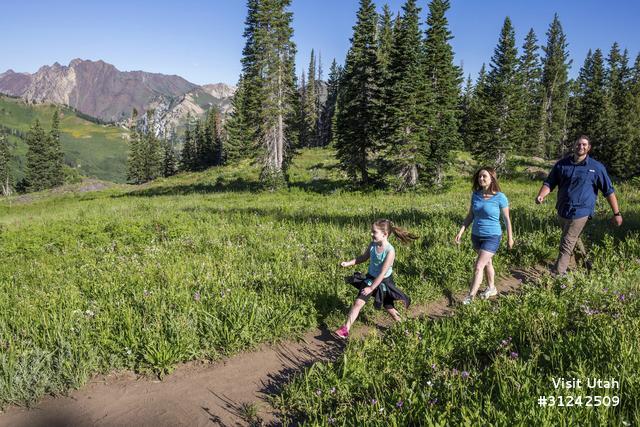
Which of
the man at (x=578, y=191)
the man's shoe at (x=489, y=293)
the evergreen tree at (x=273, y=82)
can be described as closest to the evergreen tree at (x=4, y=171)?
the evergreen tree at (x=273, y=82)

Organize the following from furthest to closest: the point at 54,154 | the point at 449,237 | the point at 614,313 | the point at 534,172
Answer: the point at 54,154
the point at 534,172
the point at 449,237
the point at 614,313

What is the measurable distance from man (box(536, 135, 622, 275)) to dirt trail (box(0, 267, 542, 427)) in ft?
16.0

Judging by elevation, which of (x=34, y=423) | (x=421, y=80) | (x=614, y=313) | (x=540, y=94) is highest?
(x=540, y=94)

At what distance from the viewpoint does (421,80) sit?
89.3ft

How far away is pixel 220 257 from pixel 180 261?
3.14 feet

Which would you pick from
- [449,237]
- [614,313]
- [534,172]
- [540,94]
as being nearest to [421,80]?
[534,172]

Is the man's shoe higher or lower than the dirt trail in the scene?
higher

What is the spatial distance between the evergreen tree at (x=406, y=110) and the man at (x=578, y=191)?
19.7m

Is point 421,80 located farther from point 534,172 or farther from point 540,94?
point 540,94

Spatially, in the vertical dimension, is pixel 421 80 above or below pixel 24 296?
above

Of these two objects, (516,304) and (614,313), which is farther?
(516,304)

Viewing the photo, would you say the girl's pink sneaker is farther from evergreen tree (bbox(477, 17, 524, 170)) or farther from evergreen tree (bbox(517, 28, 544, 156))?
evergreen tree (bbox(517, 28, 544, 156))

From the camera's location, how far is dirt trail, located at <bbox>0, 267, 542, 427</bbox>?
4.09 m

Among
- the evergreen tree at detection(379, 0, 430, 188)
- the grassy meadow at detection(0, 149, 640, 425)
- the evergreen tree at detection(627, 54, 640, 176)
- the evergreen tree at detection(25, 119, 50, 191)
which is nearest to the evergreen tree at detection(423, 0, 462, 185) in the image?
the evergreen tree at detection(379, 0, 430, 188)
